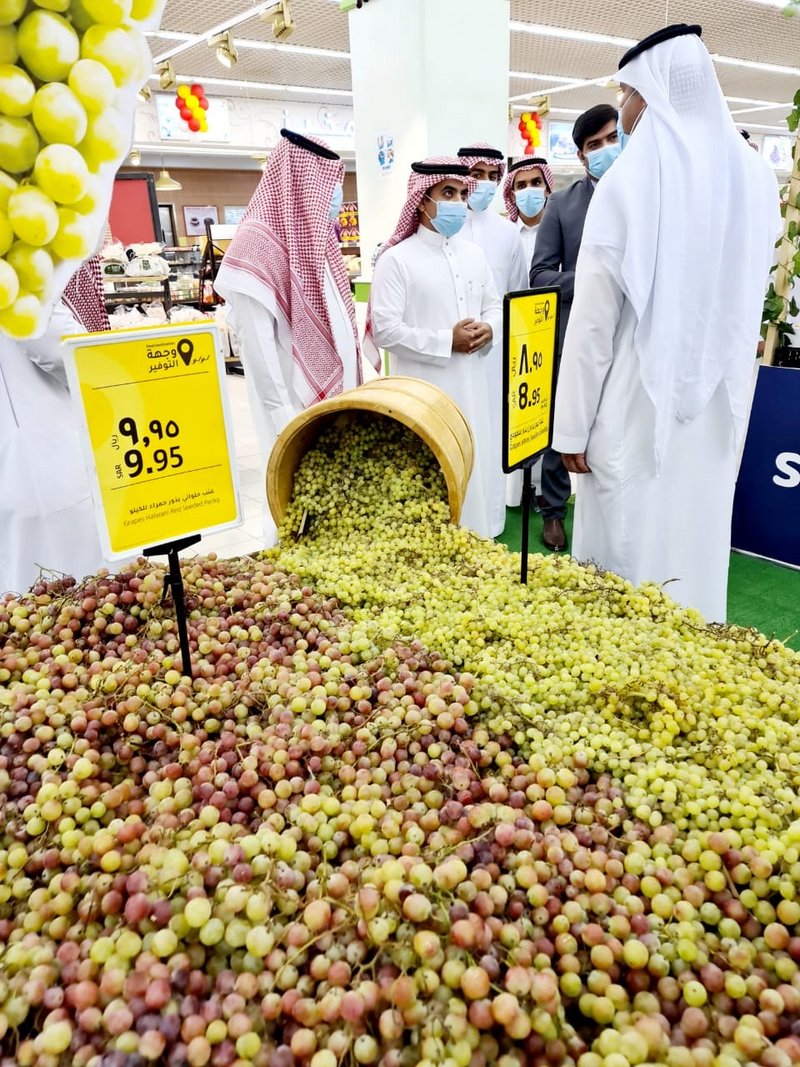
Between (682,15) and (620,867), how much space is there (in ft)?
38.6

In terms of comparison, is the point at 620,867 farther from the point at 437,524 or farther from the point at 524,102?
the point at 524,102

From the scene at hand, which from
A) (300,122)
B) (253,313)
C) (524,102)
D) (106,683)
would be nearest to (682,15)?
(524,102)

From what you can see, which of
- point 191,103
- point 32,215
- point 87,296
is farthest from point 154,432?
point 191,103

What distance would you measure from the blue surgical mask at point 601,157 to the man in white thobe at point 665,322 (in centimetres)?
118

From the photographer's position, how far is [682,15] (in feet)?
30.9

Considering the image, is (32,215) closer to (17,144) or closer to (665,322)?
(17,144)

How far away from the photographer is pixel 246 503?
511 centimetres

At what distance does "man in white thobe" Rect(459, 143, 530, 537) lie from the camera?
414cm

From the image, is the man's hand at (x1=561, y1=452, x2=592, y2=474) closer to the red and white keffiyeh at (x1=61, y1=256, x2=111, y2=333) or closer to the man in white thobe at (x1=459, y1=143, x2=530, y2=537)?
the red and white keffiyeh at (x1=61, y1=256, x2=111, y2=333)

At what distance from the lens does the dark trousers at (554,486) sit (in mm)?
3855

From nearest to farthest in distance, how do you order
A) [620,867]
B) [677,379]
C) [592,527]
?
1. [620,867]
2. [677,379]
3. [592,527]

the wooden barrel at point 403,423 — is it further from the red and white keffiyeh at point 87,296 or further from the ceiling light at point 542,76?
the ceiling light at point 542,76

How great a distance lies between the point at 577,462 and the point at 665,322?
0.49m

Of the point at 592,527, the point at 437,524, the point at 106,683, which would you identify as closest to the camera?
the point at 106,683
